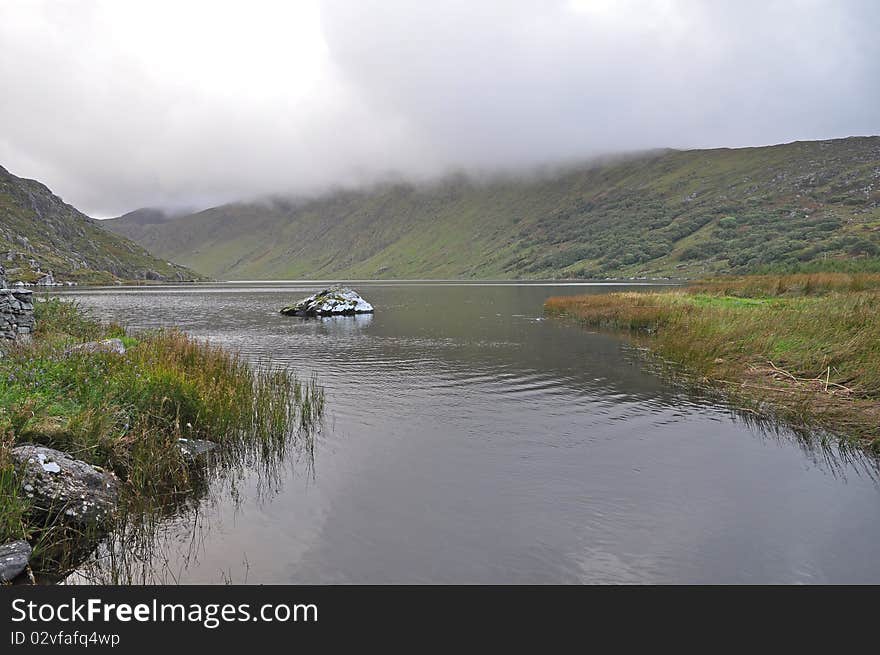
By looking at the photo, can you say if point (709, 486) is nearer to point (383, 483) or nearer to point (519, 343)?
point (383, 483)

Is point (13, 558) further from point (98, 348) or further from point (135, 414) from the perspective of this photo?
point (98, 348)

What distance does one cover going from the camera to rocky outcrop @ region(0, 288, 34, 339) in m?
19.9

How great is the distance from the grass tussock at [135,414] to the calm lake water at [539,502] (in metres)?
1.35

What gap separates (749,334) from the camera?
24234 millimetres

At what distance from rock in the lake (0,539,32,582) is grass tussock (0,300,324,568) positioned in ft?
1.02

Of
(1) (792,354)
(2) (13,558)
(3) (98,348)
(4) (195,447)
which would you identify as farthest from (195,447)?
(1) (792,354)

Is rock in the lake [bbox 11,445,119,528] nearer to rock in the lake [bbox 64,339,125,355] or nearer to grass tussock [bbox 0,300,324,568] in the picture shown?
grass tussock [bbox 0,300,324,568]

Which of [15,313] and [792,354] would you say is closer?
[792,354]

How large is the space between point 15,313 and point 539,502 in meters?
23.0

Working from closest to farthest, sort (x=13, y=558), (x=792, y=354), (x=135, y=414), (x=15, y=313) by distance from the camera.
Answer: (x=13, y=558), (x=135, y=414), (x=792, y=354), (x=15, y=313)

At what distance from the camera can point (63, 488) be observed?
8664mm

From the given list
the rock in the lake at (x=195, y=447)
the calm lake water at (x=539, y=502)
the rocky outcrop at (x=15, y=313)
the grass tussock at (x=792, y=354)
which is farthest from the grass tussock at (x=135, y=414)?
the grass tussock at (x=792, y=354)

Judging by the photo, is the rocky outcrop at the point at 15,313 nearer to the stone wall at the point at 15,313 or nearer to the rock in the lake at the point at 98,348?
the stone wall at the point at 15,313
